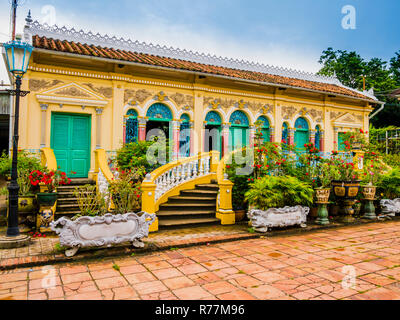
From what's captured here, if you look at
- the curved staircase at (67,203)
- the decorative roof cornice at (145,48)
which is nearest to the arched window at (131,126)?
the decorative roof cornice at (145,48)

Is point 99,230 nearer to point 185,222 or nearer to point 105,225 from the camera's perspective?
point 105,225

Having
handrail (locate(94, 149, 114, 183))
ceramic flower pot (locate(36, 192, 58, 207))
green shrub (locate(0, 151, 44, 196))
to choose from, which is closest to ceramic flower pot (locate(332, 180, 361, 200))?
handrail (locate(94, 149, 114, 183))

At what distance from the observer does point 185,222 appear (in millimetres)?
7207

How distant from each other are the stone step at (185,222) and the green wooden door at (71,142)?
13.7 ft

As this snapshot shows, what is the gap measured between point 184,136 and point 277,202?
553 cm

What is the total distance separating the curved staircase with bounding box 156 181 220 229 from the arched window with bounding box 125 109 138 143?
11.1 feet

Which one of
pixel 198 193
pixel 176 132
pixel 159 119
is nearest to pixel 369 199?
pixel 198 193

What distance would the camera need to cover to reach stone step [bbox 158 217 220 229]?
6972 millimetres

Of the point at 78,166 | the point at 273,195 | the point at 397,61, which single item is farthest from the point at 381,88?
the point at 78,166

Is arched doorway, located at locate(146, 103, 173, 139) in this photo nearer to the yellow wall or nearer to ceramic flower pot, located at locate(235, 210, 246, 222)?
the yellow wall

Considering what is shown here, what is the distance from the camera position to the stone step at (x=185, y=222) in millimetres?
6972

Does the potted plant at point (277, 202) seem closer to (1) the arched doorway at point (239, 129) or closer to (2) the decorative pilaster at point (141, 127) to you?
(2) the decorative pilaster at point (141, 127)
